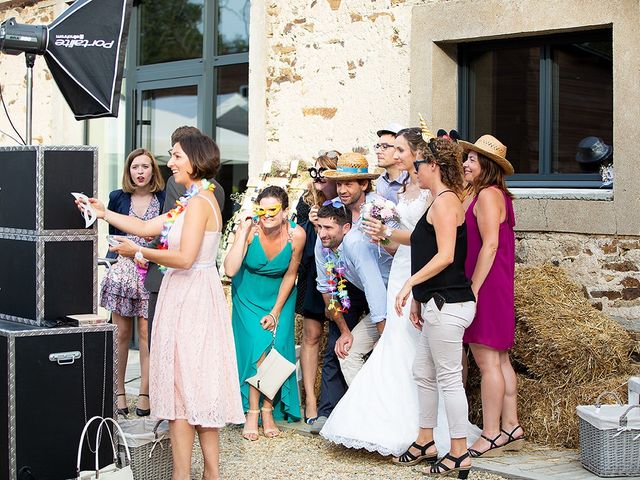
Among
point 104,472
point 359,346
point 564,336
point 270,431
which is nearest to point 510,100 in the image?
point 564,336

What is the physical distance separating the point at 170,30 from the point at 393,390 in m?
5.66

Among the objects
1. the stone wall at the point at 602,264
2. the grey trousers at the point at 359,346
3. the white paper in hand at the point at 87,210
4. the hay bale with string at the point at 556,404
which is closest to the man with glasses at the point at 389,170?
the grey trousers at the point at 359,346

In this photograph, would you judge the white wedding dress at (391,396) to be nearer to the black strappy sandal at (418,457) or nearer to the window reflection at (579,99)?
the black strappy sandal at (418,457)

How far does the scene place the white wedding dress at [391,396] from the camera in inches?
227

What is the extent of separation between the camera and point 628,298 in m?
6.49

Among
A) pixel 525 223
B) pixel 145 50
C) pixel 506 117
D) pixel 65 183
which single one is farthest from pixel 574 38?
pixel 145 50

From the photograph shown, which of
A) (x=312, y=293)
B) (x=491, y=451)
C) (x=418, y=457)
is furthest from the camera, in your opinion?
(x=312, y=293)

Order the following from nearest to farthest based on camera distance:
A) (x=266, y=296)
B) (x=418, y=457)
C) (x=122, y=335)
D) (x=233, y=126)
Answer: (x=418, y=457) < (x=266, y=296) < (x=122, y=335) < (x=233, y=126)

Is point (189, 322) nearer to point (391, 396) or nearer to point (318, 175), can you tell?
point (391, 396)

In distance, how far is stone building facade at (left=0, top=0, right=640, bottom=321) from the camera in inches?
257

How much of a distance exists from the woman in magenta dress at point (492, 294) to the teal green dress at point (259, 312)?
1.32 meters

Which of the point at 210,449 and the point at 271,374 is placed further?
the point at 271,374

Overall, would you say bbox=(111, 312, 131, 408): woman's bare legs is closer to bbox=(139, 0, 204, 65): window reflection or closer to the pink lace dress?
the pink lace dress

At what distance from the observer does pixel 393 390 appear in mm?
5848
